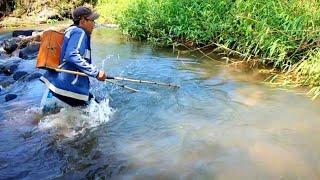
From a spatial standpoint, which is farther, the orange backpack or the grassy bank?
the grassy bank

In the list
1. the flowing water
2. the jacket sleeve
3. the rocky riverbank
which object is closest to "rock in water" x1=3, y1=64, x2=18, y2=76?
the rocky riverbank

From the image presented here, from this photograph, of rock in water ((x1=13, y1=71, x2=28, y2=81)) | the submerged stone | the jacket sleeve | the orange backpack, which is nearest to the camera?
the jacket sleeve

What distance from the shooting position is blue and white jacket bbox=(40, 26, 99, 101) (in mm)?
5336

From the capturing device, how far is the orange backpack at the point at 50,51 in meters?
5.45

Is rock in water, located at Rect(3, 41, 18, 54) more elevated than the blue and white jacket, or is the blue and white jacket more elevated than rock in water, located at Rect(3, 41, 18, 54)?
the blue and white jacket

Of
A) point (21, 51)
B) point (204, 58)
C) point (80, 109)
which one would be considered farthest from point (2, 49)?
point (80, 109)

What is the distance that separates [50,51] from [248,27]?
4.45 m

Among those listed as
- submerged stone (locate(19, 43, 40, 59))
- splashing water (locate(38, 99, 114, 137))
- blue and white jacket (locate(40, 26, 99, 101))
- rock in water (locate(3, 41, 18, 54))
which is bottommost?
rock in water (locate(3, 41, 18, 54))

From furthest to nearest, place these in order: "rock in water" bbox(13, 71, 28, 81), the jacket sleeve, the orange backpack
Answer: "rock in water" bbox(13, 71, 28, 81) → the orange backpack → the jacket sleeve

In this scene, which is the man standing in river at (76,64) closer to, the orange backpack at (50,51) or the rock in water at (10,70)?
the orange backpack at (50,51)

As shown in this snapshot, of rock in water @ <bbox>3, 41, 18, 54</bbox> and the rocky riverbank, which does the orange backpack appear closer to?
the rocky riverbank

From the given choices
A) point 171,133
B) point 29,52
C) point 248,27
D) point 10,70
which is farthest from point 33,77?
point 248,27

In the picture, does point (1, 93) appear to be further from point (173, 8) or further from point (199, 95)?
point (173, 8)

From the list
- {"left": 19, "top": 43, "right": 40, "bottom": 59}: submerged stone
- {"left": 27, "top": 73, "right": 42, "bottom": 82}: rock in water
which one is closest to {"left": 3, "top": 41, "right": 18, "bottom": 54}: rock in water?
{"left": 19, "top": 43, "right": 40, "bottom": 59}: submerged stone
